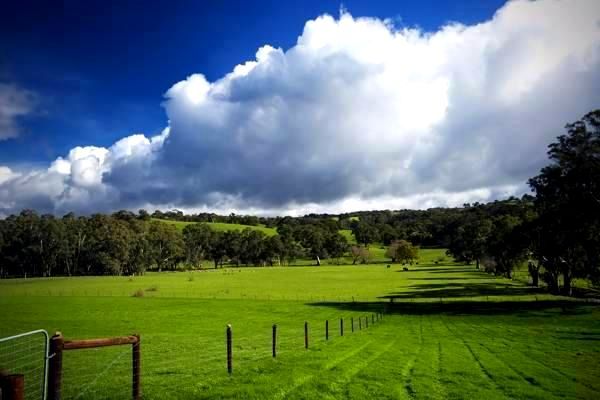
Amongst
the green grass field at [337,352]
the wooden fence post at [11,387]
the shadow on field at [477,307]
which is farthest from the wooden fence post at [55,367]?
the shadow on field at [477,307]

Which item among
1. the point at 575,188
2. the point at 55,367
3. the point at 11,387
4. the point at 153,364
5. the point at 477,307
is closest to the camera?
the point at 11,387

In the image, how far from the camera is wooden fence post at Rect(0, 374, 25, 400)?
5.44 metres

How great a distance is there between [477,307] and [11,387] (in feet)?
179

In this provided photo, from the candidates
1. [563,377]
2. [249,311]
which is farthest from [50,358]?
[249,311]

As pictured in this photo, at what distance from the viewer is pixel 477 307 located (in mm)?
52625

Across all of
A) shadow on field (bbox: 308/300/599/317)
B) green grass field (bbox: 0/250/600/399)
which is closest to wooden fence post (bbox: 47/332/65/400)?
green grass field (bbox: 0/250/600/399)

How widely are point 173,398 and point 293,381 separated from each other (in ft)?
11.0

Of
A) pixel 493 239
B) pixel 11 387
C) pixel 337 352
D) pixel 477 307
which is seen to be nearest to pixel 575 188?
pixel 477 307

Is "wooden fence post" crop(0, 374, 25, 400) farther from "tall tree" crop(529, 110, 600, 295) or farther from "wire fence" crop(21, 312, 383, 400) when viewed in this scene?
"tall tree" crop(529, 110, 600, 295)

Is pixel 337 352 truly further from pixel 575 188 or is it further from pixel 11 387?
pixel 575 188

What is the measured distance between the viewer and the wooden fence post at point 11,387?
17.9ft

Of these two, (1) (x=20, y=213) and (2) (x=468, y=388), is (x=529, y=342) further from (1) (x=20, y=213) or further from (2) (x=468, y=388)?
(1) (x=20, y=213)

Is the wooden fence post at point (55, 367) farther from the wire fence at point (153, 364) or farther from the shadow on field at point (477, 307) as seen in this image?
the shadow on field at point (477, 307)

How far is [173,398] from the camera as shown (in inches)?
424
